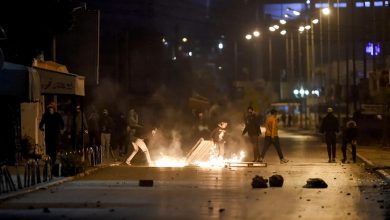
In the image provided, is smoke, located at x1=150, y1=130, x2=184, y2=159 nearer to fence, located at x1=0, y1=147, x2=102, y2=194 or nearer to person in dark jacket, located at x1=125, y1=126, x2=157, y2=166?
person in dark jacket, located at x1=125, y1=126, x2=157, y2=166

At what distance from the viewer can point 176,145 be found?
3769cm

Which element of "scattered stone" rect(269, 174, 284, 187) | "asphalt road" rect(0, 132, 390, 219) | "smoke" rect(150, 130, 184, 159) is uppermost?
"smoke" rect(150, 130, 184, 159)

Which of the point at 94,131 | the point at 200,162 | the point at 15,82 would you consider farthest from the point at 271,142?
the point at 15,82

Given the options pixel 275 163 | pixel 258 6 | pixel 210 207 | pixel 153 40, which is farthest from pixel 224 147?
pixel 258 6

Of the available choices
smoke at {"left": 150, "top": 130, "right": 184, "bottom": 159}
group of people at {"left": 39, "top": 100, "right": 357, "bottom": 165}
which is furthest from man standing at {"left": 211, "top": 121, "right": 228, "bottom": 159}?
smoke at {"left": 150, "top": 130, "right": 184, "bottom": 159}

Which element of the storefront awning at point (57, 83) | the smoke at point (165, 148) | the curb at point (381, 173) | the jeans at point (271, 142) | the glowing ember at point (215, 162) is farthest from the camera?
the smoke at point (165, 148)

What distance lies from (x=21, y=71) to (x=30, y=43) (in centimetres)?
640

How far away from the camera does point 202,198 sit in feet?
53.6

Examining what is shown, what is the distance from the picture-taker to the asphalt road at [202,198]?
1395 cm

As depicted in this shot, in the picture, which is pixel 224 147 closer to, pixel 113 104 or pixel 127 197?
pixel 127 197

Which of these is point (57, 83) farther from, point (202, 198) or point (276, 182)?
point (202, 198)

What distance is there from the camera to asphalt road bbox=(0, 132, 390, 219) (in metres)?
13.9

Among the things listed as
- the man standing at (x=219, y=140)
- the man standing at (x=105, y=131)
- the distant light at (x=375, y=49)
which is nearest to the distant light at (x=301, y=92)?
the distant light at (x=375, y=49)

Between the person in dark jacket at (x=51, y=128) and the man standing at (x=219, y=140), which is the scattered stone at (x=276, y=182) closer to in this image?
the person in dark jacket at (x=51, y=128)
